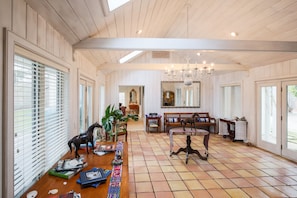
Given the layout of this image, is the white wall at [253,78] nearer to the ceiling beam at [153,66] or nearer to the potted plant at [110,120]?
the ceiling beam at [153,66]

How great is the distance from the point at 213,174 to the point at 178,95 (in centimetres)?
455

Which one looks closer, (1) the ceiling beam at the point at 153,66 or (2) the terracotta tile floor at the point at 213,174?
(2) the terracotta tile floor at the point at 213,174

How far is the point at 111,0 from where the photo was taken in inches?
85.6

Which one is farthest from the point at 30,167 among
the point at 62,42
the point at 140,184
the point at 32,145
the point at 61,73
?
the point at 140,184

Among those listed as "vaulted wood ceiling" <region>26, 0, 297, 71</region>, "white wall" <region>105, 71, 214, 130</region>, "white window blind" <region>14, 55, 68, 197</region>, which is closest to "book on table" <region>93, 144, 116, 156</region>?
"white window blind" <region>14, 55, 68, 197</region>

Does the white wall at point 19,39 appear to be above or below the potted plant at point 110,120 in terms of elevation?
above

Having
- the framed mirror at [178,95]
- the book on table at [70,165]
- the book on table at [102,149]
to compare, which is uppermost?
the framed mirror at [178,95]

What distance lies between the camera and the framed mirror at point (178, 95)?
25.2 ft

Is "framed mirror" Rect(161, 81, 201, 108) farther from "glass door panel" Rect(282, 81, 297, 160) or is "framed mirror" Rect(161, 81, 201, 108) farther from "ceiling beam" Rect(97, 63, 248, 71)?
"glass door panel" Rect(282, 81, 297, 160)

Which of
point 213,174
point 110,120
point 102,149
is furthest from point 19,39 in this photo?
point 213,174

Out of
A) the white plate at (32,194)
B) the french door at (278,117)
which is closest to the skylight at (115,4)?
the white plate at (32,194)

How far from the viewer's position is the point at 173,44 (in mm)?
2773

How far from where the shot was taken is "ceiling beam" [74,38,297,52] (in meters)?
2.68

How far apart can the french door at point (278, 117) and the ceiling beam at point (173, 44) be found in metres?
1.85
